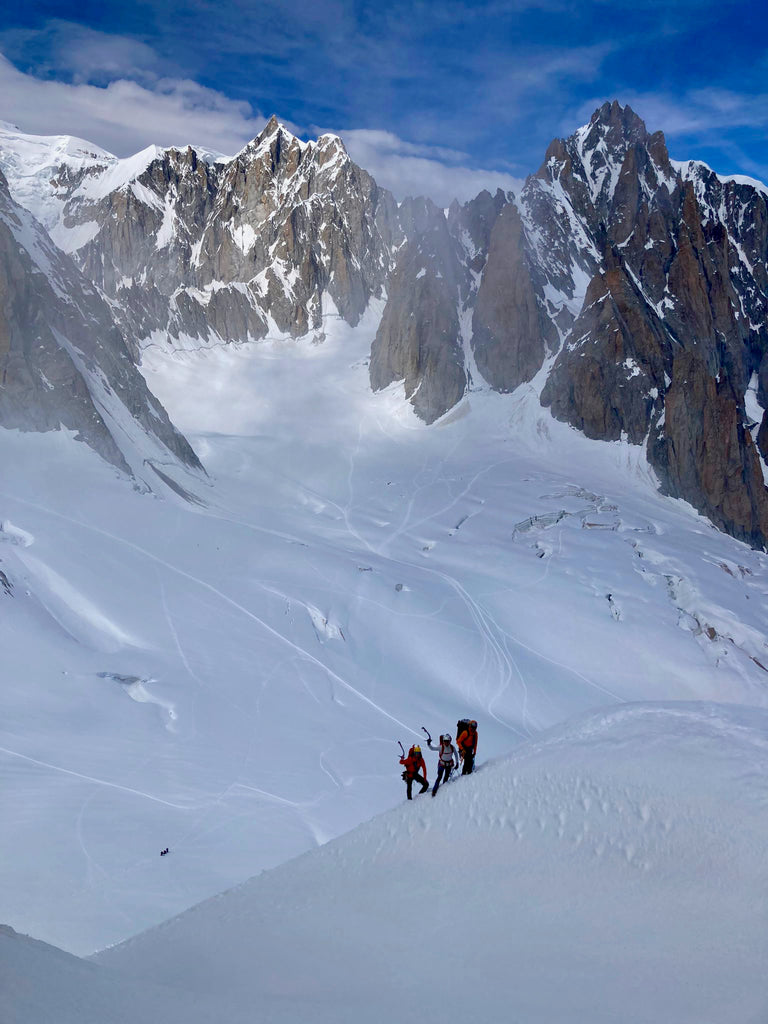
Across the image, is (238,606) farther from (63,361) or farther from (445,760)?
(445,760)

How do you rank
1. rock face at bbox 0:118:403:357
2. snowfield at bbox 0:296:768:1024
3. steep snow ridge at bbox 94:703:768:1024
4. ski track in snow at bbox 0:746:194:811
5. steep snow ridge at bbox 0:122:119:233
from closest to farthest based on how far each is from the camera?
steep snow ridge at bbox 94:703:768:1024, snowfield at bbox 0:296:768:1024, ski track in snow at bbox 0:746:194:811, rock face at bbox 0:118:403:357, steep snow ridge at bbox 0:122:119:233

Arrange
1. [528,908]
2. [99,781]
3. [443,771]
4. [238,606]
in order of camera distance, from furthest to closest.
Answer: [238,606]
[99,781]
[443,771]
[528,908]

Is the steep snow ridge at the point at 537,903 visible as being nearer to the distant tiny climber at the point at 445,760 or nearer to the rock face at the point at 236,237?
the distant tiny climber at the point at 445,760

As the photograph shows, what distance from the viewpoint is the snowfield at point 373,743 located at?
28.1 ft

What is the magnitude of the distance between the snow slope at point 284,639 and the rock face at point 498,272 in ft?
52.3

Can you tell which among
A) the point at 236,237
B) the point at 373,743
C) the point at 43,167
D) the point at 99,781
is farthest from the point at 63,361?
the point at 43,167

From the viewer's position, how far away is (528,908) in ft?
31.6

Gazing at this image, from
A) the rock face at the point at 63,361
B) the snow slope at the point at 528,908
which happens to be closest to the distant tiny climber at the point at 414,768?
the snow slope at the point at 528,908

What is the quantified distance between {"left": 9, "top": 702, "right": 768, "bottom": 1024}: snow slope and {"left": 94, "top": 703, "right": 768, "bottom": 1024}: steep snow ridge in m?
0.02

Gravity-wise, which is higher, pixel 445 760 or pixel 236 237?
pixel 236 237

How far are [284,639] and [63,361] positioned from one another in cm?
2401

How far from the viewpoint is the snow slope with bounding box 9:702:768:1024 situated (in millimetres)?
7645

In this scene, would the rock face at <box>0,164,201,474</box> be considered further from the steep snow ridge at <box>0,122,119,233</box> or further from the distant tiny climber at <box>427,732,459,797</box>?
the steep snow ridge at <box>0,122,119,233</box>

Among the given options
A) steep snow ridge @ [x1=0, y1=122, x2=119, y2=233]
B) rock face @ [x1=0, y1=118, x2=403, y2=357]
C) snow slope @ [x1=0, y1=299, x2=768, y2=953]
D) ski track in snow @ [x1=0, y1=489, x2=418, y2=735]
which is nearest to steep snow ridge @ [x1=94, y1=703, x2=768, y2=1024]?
snow slope @ [x1=0, y1=299, x2=768, y2=953]
